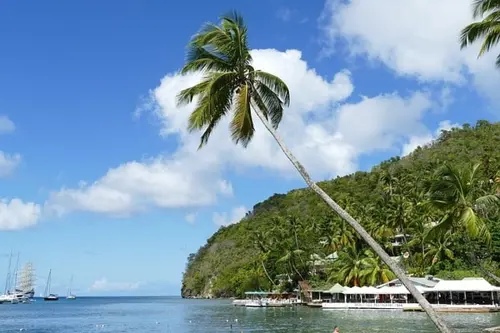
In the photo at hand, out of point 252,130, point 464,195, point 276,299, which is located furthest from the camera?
point 276,299

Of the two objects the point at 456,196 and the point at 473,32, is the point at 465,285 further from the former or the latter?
the point at 473,32

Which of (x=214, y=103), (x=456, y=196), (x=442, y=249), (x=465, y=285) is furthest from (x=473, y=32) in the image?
(x=442, y=249)

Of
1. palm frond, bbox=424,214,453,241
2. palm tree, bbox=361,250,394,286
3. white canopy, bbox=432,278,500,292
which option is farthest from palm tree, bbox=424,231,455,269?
palm frond, bbox=424,214,453,241

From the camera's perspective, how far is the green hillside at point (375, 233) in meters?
66.8

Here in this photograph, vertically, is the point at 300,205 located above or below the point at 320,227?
above

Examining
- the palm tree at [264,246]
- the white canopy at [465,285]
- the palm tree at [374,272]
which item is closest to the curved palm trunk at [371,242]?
the white canopy at [465,285]

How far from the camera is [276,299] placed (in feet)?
291

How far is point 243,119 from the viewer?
16.1m

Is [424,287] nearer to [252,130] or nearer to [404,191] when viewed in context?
[404,191]

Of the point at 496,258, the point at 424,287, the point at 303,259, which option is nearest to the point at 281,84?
the point at 424,287

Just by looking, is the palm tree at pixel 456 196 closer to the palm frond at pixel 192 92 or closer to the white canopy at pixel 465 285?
the palm frond at pixel 192 92

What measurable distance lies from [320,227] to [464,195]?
68618 millimetres

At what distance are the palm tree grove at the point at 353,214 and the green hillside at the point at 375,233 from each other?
21 cm

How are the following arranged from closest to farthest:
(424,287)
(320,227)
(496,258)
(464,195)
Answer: (464,195) → (424,287) → (496,258) → (320,227)
